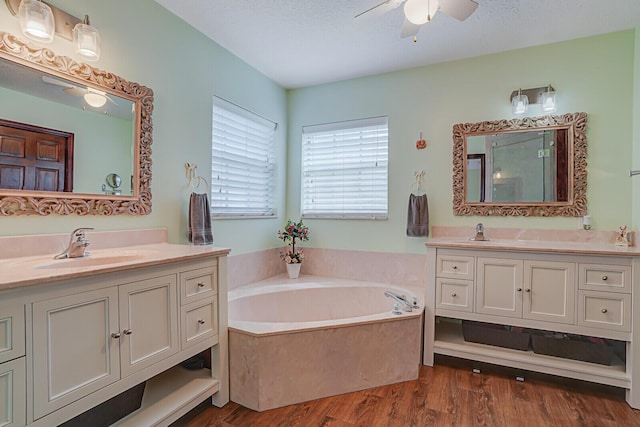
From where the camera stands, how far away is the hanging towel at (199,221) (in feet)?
7.49

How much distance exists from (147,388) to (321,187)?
225cm

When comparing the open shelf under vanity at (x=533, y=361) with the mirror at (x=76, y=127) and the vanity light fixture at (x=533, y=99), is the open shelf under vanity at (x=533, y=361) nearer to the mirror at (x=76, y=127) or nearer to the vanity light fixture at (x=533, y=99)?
the vanity light fixture at (x=533, y=99)

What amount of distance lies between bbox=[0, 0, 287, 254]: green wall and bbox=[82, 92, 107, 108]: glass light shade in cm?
16

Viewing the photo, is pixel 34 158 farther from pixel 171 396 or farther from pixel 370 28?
pixel 370 28

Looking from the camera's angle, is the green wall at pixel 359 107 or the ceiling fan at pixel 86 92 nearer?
the ceiling fan at pixel 86 92

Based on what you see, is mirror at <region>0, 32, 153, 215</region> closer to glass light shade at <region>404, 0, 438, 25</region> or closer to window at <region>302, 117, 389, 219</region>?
glass light shade at <region>404, 0, 438, 25</region>

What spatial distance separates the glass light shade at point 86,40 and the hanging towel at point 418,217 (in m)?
2.44

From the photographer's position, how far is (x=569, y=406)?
6.40 ft

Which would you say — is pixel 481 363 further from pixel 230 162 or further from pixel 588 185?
pixel 230 162

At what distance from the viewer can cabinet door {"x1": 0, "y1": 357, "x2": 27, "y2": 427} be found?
1046mm

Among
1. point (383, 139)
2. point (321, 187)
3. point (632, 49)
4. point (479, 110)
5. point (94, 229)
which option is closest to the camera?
point (94, 229)

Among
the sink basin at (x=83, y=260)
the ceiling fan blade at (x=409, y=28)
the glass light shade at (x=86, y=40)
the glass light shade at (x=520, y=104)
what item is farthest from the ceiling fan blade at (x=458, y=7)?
the sink basin at (x=83, y=260)

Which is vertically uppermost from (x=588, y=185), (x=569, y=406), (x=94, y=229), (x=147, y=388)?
(x=588, y=185)

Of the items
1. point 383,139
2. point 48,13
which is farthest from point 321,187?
point 48,13
